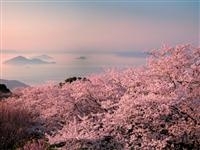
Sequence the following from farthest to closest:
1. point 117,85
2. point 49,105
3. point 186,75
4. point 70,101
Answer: point 49,105 → point 70,101 → point 117,85 → point 186,75

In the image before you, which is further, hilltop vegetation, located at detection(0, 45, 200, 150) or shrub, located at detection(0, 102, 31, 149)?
shrub, located at detection(0, 102, 31, 149)

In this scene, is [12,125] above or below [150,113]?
below

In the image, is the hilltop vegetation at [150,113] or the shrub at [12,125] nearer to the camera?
the hilltop vegetation at [150,113]

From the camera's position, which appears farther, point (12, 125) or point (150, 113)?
point (12, 125)

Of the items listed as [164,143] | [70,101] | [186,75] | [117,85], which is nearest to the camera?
[164,143]

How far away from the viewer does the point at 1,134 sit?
17969 mm

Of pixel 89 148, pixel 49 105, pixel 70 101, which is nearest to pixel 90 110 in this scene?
pixel 70 101

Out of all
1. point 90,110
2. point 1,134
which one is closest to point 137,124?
point 90,110

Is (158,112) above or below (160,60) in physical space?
below

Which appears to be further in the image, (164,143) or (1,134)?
(1,134)

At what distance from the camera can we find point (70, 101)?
1783cm

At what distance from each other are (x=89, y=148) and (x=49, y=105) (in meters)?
6.18

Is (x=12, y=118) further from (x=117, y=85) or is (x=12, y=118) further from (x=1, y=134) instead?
(x=117, y=85)

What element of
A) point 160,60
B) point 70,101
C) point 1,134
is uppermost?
point 160,60
